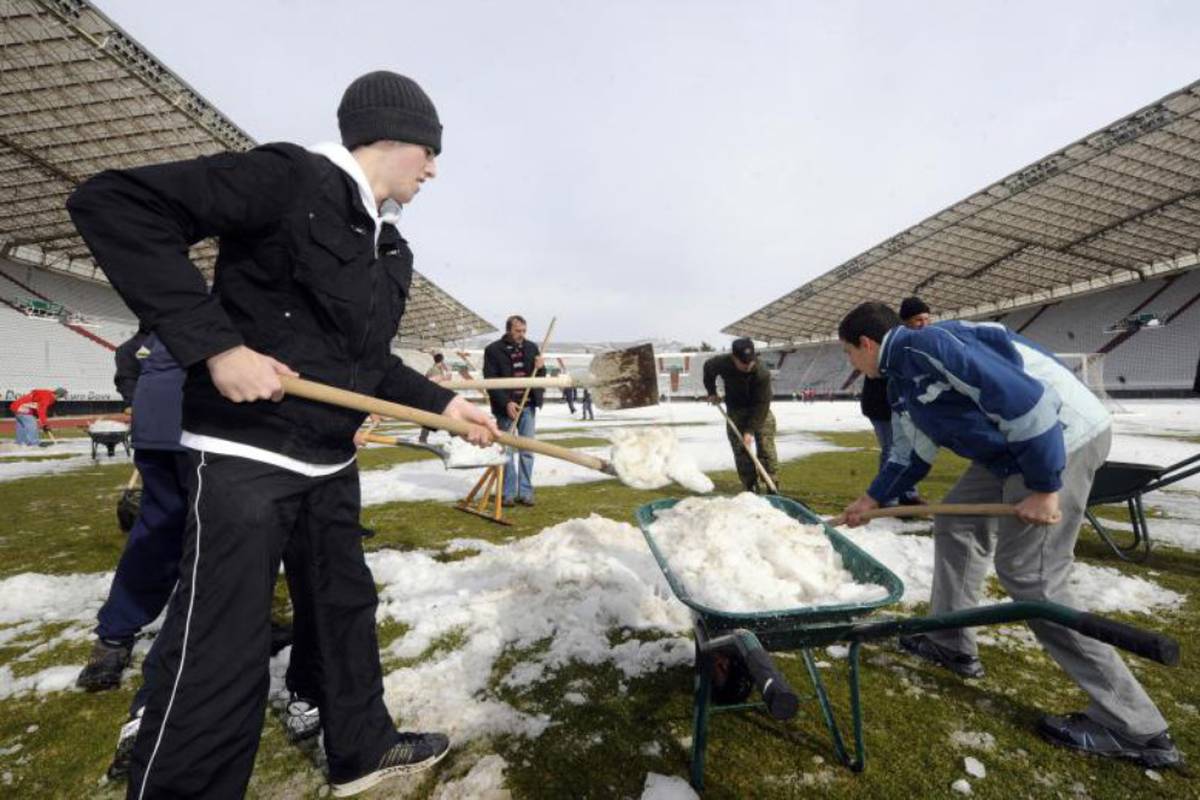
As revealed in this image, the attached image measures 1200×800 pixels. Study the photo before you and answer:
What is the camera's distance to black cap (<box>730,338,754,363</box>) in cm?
593

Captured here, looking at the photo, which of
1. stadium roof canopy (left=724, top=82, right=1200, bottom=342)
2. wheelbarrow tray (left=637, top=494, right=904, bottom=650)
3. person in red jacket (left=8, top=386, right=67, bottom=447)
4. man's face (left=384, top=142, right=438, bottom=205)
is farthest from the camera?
stadium roof canopy (left=724, top=82, right=1200, bottom=342)

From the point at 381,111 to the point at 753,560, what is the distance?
2.11m

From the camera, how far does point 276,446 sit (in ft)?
4.85

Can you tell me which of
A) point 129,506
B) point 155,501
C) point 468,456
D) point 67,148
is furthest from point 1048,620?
point 67,148

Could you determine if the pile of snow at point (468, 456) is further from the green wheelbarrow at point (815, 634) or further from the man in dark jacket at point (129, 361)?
the green wheelbarrow at point (815, 634)

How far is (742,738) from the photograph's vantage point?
2102 millimetres

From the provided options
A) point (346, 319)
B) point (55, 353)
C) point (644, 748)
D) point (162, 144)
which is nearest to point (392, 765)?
point (644, 748)

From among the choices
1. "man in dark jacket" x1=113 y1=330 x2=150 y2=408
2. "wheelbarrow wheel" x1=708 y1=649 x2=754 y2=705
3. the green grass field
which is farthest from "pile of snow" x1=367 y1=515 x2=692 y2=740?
"man in dark jacket" x1=113 y1=330 x2=150 y2=408

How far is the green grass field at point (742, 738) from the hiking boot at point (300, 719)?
5cm

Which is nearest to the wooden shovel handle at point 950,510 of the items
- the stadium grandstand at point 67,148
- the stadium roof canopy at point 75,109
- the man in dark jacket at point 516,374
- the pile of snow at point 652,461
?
the pile of snow at point 652,461

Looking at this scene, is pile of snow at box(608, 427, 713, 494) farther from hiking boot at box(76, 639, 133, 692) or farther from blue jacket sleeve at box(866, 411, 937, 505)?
hiking boot at box(76, 639, 133, 692)

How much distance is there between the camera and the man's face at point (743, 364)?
613 centimetres

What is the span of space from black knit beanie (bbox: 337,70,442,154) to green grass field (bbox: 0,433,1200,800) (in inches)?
86.4

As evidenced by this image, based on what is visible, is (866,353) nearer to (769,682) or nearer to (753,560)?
(753,560)
